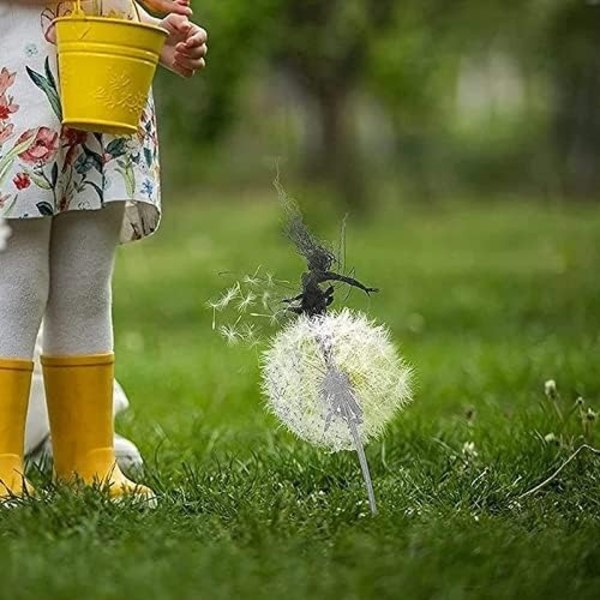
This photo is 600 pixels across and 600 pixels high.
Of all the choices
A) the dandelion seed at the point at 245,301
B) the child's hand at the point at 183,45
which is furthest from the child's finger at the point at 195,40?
the dandelion seed at the point at 245,301

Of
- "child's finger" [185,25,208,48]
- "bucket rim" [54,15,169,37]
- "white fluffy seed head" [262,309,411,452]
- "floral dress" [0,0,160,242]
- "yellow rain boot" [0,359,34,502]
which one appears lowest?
"yellow rain boot" [0,359,34,502]

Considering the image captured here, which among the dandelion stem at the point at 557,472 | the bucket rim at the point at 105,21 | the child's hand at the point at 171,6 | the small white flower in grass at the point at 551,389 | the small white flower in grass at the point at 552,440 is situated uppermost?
the bucket rim at the point at 105,21

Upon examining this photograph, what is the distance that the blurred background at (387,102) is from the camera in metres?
8.66

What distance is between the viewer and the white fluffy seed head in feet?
9.80

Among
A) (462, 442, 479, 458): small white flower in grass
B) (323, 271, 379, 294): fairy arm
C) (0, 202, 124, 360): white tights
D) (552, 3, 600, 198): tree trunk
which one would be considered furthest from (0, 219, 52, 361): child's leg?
(552, 3, 600, 198): tree trunk

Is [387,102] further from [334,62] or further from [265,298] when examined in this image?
[265,298]

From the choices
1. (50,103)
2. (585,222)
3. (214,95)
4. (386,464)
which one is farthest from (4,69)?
(585,222)

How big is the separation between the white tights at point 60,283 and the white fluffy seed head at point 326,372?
0.50 meters

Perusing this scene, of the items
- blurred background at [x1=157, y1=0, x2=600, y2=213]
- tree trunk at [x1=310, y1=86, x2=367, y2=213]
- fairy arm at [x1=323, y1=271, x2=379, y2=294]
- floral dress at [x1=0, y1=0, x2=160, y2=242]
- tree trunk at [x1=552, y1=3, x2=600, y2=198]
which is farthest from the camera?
tree trunk at [x1=552, y1=3, x2=600, y2=198]

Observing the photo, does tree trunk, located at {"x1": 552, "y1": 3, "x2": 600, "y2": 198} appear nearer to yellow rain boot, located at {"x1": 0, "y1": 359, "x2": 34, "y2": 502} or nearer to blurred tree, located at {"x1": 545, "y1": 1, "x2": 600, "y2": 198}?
blurred tree, located at {"x1": 545, "y1": 1, "x2": 600, "y2": 198}

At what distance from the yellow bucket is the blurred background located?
17.1 feet

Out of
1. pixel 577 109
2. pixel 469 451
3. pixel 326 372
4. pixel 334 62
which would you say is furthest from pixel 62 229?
pixel 577 109

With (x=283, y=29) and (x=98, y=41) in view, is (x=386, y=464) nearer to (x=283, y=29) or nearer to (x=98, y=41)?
(x=98, y=41)

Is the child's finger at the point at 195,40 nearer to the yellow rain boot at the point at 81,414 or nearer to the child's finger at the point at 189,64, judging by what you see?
the child's finger at the point at 189,64
